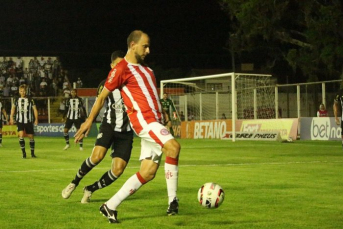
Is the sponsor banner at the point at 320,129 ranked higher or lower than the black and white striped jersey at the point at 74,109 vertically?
lower

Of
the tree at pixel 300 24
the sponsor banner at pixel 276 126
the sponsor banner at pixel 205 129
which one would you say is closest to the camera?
the sponsor banner at pixel 276 126

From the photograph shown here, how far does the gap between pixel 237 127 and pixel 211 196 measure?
2624 centimetres

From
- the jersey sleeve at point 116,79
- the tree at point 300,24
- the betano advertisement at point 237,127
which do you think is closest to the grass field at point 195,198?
the jersey sleeve at point 116,79

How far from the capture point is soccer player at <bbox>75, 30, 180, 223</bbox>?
25.4 feet

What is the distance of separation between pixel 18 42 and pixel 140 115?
6776 centimetres

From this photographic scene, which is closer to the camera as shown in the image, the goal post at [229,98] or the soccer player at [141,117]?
the soccer player at [141,117]

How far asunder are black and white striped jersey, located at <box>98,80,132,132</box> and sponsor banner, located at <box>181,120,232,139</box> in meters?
24.0

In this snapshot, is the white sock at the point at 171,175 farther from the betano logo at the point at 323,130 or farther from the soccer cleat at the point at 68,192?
the betano logo at the point at 323,130

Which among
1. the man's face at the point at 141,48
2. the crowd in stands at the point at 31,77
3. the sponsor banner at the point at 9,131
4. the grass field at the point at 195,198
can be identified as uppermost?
the crowd in stands at the point at 31,77

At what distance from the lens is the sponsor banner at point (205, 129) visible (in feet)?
114

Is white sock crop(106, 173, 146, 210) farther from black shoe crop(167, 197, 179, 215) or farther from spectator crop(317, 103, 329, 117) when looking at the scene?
spectator crop(317, 103, 329, 117)

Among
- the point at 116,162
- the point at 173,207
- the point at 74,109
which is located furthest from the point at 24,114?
the point at 173,207

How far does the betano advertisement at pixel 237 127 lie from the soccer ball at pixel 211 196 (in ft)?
77.5

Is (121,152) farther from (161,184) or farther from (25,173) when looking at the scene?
(25,173)
